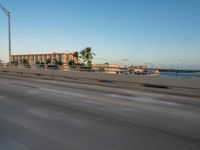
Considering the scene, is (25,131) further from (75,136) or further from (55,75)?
(55,75)

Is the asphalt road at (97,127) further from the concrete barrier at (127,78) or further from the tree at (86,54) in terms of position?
the tree at (86,54)

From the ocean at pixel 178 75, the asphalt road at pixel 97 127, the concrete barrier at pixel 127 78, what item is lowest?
the asphalt road at pixel 97 127

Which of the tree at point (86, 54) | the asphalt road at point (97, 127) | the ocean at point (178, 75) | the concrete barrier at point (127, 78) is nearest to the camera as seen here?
the asphalt road at point (97, 127)

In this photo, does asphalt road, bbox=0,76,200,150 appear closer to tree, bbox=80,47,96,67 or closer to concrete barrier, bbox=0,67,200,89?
concrete barrier, bbox=0,67,200,89

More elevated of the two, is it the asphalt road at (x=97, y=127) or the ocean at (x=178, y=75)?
the ocean at (x=178, y=75)

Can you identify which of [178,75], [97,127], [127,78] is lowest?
[97,127]

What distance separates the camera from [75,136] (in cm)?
636

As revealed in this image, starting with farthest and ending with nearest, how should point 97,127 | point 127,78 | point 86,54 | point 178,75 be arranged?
point 86,54, point 127,78, point 178,75, point 97,127

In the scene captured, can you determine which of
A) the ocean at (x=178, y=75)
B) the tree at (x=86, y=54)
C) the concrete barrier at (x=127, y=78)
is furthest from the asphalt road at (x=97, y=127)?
the tree at (x=86, y=54)

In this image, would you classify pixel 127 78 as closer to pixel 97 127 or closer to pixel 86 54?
pixel 97 127

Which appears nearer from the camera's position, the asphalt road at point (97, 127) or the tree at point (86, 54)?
the asphalt road at point (97, 127)

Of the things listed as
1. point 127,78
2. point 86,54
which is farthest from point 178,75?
Answer: point 86,54

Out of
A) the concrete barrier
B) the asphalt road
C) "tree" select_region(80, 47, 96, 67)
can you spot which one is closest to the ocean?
the concrete barrier

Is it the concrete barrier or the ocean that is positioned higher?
the ocean
